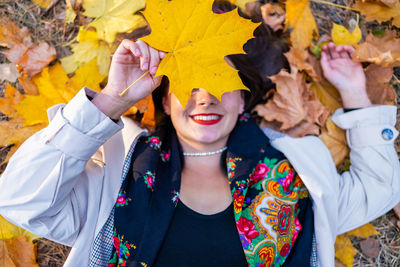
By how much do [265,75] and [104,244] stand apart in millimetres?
1299

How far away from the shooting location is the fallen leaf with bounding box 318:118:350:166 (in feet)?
6.56

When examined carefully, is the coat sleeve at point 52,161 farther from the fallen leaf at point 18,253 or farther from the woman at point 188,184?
the fallen leaf at point 18,253

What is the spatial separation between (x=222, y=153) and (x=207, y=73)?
0.66 metres

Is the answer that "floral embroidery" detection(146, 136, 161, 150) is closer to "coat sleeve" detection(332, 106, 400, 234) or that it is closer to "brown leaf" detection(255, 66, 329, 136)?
"brown leaf" detection(255, 66, 329, 136)

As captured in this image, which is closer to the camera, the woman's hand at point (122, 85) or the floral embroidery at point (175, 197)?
the woman's hand at point (122, 85)

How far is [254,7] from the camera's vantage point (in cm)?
203

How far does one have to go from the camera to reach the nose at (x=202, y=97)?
1.53 metres

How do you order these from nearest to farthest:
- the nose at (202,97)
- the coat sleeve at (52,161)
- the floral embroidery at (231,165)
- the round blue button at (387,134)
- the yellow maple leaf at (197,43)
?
the yellow maple leaf at (197,43), the coat sleeve at (52,161), the nose at (202,97), the floral embroidery at (231,165), the round blue button at (387,134)

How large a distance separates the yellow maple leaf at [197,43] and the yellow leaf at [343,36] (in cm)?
108

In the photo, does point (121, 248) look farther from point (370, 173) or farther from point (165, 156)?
point (370, 173)

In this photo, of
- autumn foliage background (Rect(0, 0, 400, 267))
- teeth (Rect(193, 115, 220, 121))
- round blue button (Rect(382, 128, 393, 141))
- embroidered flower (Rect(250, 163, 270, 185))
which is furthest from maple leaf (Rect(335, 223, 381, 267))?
teeth (Rect(193, 115, 220, 121))

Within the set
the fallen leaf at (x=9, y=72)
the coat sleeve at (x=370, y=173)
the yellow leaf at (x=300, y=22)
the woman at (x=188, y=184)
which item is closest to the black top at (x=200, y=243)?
the woman at (x=188, y=184)

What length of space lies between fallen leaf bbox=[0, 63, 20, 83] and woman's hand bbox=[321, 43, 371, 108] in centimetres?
183

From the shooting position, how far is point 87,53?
1.95 meters
